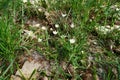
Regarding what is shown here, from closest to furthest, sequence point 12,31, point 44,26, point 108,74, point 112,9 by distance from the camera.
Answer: point 108,74, point 12,31, point 44,26, point 112,9

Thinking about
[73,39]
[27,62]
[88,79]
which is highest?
[73,39]

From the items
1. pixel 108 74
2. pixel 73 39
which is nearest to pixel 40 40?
pixel 73 39

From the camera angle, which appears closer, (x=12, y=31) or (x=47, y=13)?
(x=12, y=31)

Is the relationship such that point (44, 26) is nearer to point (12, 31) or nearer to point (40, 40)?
point (40, 40)

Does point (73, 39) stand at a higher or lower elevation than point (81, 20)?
lower

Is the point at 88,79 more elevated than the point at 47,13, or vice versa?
the point at 47,13

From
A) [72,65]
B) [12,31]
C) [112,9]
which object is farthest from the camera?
[112,9]

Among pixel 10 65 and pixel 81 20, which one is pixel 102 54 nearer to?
pixel 81 20

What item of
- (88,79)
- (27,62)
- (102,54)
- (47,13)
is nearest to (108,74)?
(88,79)

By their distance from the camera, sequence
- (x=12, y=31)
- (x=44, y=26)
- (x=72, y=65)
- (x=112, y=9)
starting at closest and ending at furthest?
(x=72, y=65) < (x=12, y=31) < (x=44, y=26) < (x=112, y=9)
